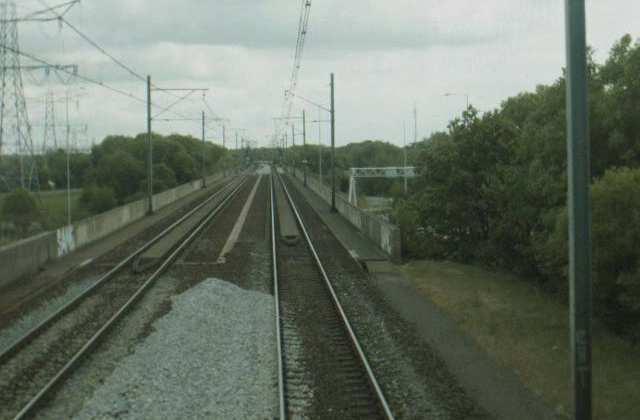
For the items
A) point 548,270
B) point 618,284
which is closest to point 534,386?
point 618,284

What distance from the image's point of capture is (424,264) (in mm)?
24688

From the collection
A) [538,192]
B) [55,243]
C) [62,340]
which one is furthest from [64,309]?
[538,192]

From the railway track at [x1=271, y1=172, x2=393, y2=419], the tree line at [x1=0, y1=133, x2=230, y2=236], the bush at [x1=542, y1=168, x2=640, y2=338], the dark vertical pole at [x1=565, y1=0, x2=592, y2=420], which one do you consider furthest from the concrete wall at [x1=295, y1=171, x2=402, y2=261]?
the tree line at [x1=0, y1=133, x2=230, y2=236]

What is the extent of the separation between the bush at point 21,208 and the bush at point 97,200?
1717 centimetres

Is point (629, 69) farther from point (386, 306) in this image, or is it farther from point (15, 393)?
point (15, 393)

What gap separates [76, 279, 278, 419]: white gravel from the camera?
983 centimetres

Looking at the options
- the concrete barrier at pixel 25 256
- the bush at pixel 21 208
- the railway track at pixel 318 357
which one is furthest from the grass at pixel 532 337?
the bush at pixel 21 208

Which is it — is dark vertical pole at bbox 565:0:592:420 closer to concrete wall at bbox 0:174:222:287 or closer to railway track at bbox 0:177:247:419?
railway track at bbox 0:177:247:419

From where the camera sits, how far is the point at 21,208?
47.7 metres

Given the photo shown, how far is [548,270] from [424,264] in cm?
520

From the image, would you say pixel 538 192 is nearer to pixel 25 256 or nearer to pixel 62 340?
pixel 62 340

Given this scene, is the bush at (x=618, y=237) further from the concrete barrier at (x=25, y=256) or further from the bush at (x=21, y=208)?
the bush at (x=21, y=208)

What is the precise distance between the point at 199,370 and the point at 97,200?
189 ft

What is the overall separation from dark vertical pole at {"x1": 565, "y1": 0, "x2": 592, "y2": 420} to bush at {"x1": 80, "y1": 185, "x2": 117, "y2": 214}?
61638 mm
